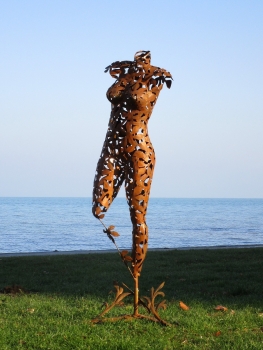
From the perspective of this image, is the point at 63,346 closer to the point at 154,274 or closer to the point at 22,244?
the point at 154,274

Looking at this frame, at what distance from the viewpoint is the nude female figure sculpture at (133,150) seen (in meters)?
6.15

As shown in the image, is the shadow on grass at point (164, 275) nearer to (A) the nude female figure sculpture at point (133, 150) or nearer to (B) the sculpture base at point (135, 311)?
(B) the sculpture base at point (135, 311)

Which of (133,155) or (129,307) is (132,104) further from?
(129,307)

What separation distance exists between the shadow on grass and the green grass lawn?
15mm

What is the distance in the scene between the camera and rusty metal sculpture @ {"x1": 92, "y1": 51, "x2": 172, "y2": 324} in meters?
6.16

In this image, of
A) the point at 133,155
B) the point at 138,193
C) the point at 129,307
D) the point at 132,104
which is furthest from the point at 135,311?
the point at 132,104

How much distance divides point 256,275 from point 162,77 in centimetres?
490

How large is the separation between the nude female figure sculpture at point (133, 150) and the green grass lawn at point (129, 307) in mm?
849

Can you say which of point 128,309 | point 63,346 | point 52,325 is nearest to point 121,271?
point 128,309

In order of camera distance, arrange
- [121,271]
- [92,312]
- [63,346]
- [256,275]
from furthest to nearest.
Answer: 1. [121,271]
2. [256,275]
3. [92,312]
4. [63,346]

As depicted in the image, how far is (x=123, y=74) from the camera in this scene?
21.2 ft

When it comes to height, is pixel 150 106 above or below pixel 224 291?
above

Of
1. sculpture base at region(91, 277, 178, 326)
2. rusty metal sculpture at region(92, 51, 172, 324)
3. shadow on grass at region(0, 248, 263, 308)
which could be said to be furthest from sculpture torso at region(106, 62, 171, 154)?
shadow on grass at region(0, 248, 263, 308)

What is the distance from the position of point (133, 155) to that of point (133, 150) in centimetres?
6
